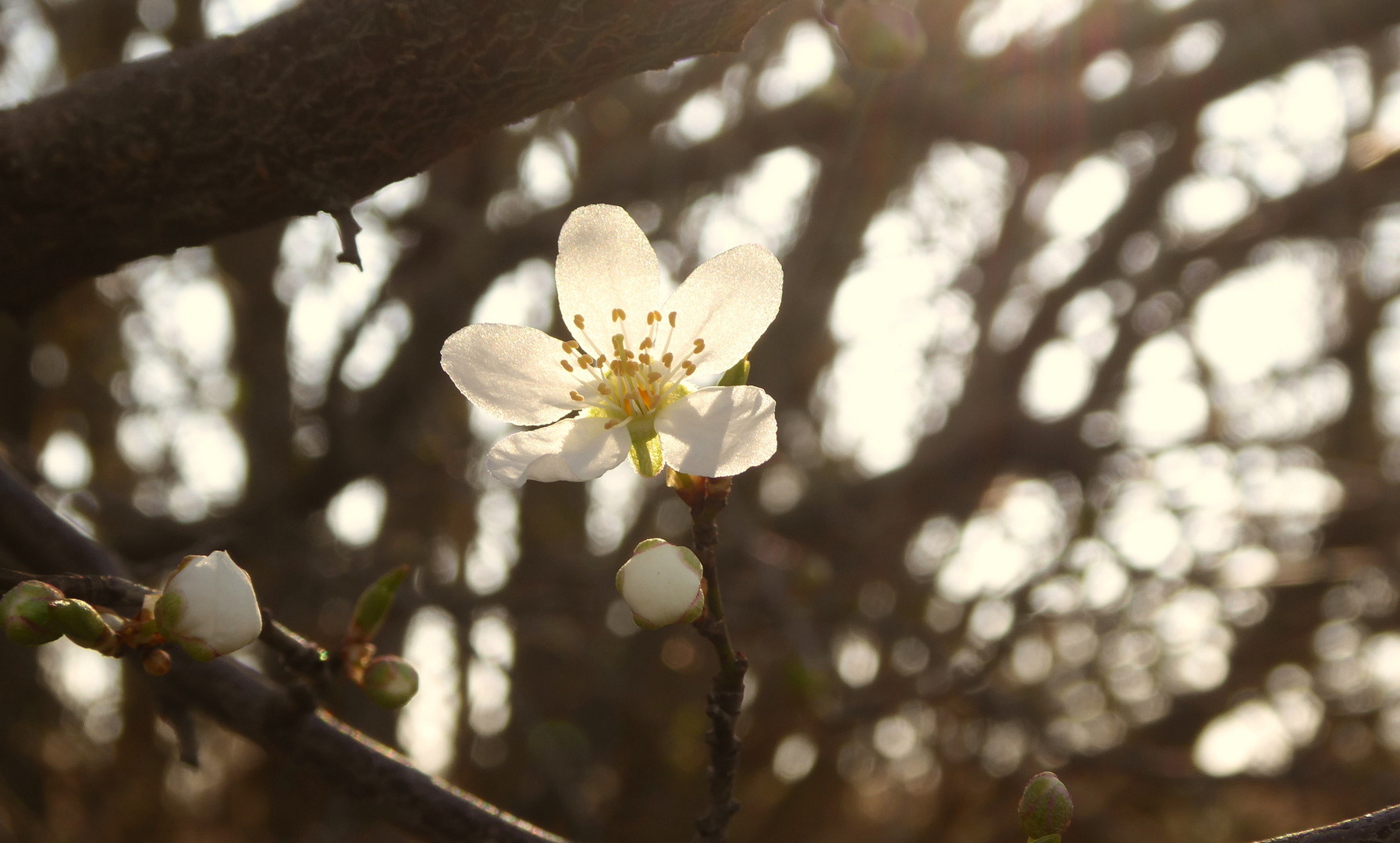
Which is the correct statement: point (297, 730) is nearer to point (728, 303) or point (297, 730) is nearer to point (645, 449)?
point (645, 449)

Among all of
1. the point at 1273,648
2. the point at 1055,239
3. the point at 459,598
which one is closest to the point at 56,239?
the point at 459,598

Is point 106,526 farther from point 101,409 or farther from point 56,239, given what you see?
point 56,239

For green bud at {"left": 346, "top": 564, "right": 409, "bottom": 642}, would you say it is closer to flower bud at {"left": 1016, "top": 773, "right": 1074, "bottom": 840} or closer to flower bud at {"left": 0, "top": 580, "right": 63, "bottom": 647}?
flower bud at {"left": 0, "top": 580, "right": 63, "bottom": 647}

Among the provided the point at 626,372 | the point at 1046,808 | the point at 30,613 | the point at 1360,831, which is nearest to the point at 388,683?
the point at 30,613

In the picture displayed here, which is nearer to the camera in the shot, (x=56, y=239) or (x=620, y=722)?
(x=56, y=239)

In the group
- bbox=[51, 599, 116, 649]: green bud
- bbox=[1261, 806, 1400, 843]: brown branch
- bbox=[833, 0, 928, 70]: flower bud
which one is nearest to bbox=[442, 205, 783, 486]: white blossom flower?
bbox=[51, 599, 116, 649]: green bud

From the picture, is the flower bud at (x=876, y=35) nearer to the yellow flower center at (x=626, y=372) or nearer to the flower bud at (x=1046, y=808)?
the yellow flower center at (x=626, y=372)

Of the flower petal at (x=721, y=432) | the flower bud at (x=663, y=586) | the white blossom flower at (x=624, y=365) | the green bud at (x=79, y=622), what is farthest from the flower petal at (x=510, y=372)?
the green bud at (x=79, y=622)
